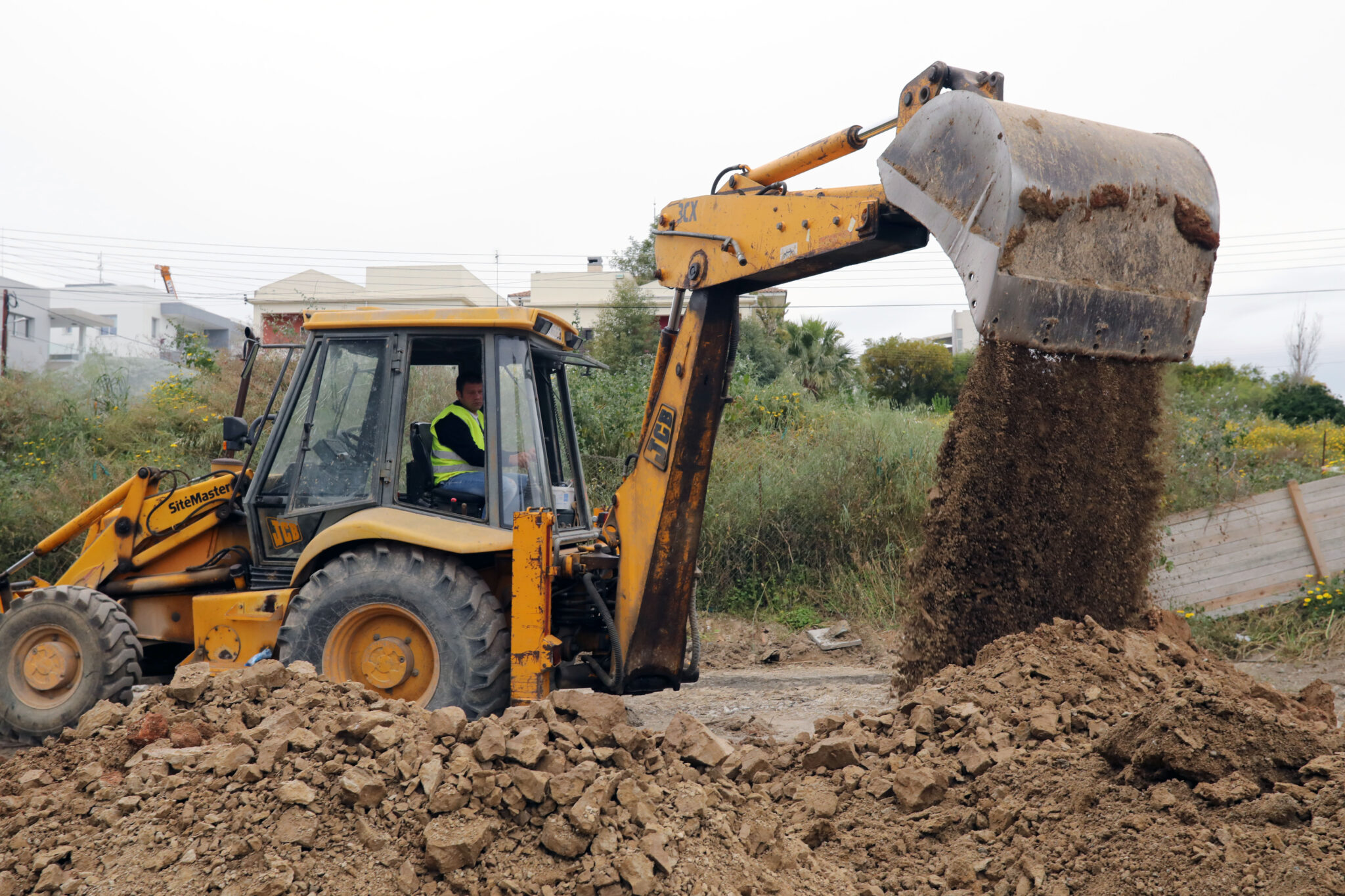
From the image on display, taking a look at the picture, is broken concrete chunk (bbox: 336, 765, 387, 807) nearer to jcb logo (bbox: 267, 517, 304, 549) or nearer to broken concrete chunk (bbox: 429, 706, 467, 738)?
broken concrete chunk (bbox: 429, 706, 467, 738)

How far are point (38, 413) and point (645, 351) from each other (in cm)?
1151

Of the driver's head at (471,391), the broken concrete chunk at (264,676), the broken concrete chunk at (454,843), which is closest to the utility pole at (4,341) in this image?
the driver's head at (471,391)

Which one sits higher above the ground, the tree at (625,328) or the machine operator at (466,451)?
the tree at (625,328)

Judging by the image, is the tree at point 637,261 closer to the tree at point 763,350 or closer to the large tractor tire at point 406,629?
the tree at point 763,350

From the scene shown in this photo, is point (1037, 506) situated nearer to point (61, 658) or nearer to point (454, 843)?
point (454, 843)

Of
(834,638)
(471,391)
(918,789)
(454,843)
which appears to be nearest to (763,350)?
(834,638)

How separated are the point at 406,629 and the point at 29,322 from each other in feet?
114

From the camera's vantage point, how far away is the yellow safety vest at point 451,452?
15.6 ft

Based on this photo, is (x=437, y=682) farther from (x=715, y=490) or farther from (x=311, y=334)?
(x=715, y=490)

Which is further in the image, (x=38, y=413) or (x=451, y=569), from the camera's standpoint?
(x=38, y=413)

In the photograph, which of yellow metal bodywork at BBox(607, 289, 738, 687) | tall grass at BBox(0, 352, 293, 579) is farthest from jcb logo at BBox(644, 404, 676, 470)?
tall grass at BBox(0, 352, 293, 579)

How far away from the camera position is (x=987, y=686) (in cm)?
420

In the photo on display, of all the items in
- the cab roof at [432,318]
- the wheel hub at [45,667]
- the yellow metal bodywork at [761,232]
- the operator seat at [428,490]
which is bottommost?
the wheel hub at [45,667]

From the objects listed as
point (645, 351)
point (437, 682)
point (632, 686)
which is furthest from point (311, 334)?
point (645, 351)
